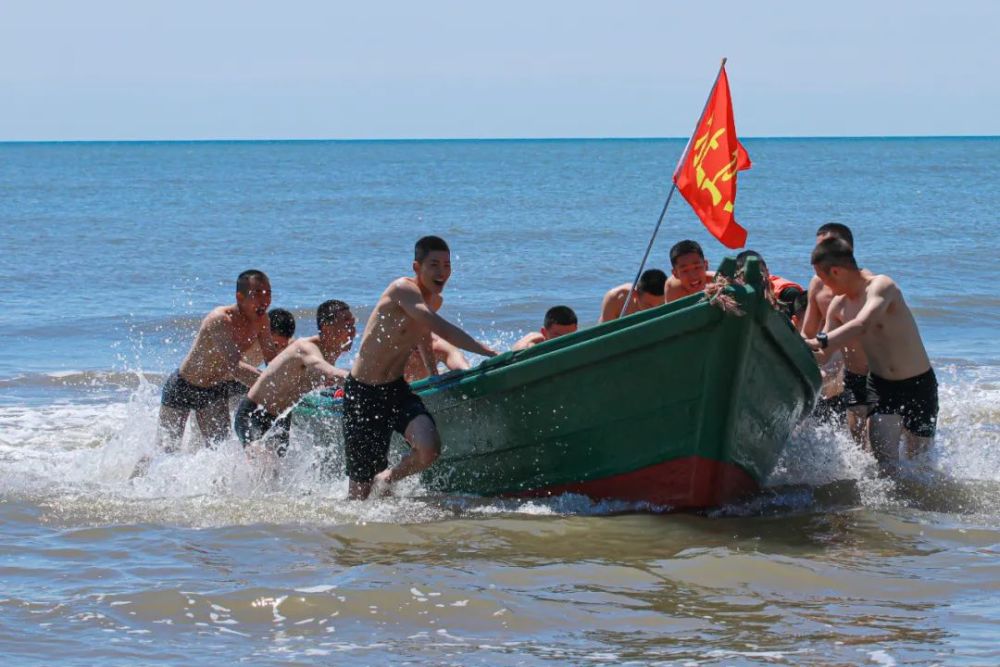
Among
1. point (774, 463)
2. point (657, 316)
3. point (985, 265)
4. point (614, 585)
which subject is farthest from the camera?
point (985, 265)

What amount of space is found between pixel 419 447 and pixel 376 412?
0.35 m

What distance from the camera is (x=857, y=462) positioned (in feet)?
26.3

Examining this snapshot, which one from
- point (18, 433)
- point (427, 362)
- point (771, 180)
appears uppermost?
point (771, 180)

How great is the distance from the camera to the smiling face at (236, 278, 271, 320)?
8430 mm

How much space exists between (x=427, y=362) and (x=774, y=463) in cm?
204

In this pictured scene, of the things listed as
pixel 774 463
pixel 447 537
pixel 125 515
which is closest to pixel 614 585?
pixel 447 537

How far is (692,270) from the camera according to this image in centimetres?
784

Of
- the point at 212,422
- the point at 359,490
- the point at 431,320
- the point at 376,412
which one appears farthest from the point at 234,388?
the point at 431,320

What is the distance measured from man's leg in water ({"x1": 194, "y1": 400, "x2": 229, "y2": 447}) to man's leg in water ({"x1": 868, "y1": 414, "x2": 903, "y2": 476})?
3996 millimetres

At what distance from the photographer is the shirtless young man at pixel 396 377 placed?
23.4ft

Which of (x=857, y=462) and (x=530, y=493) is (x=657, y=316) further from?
(x=857, y=462)

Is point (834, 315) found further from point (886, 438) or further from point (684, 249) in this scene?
point (684, 249)

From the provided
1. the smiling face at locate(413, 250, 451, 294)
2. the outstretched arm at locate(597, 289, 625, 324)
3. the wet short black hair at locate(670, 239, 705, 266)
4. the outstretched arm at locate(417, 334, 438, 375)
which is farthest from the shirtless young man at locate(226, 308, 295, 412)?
the wet short black hair at locate(670, 239, 705, 266)

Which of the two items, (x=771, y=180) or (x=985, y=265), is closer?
(x=985, y=265)
